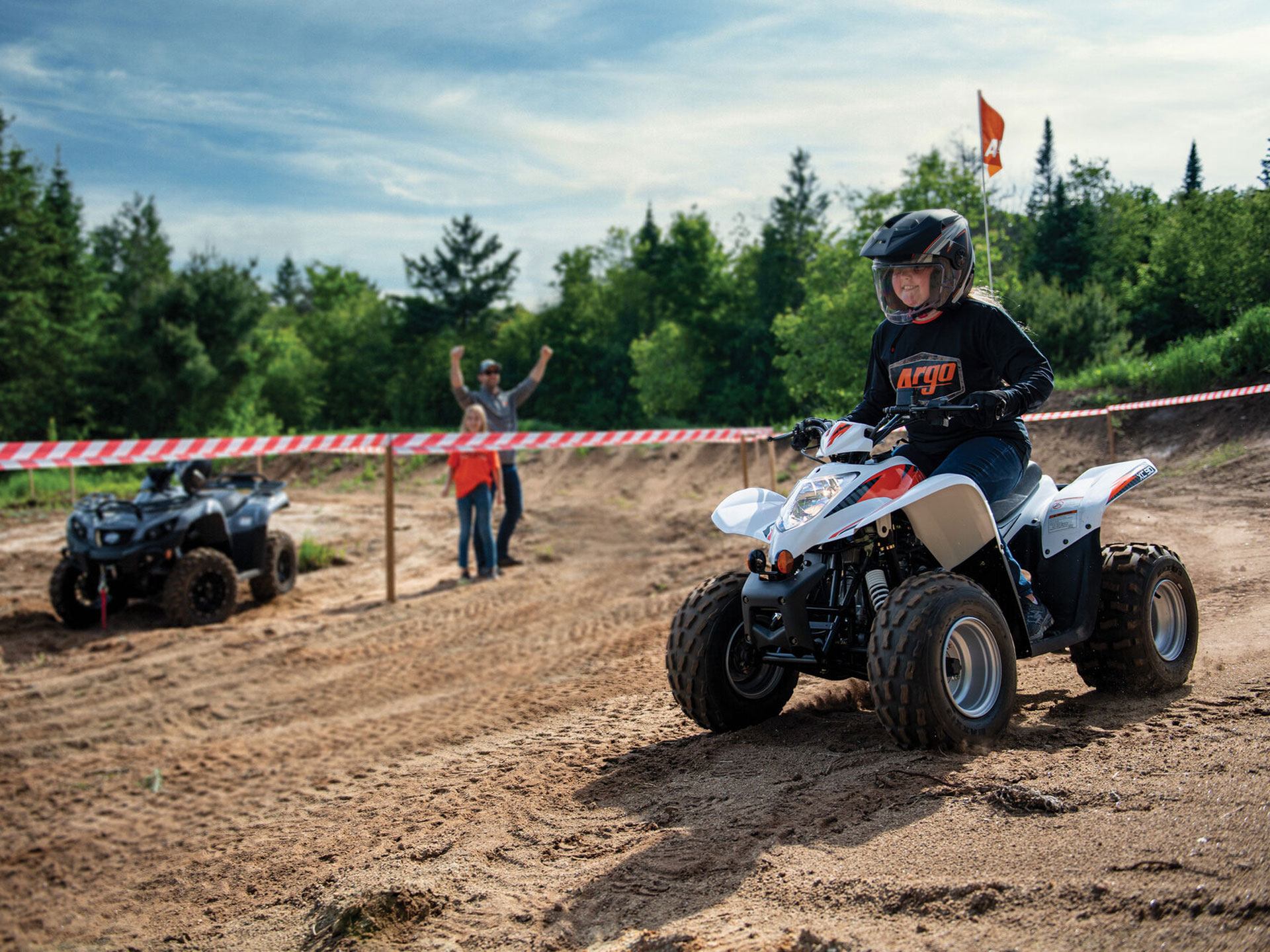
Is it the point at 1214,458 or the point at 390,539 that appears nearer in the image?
the point at 1214,458

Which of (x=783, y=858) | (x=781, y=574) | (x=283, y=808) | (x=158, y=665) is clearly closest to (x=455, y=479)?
(x=158, y=665)

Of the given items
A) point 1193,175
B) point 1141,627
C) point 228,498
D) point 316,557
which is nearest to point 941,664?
point 1141,627

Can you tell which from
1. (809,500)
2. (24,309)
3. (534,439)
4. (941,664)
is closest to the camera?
(941,664)

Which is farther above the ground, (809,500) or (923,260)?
(923,260)

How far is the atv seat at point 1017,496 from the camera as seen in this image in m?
4.85

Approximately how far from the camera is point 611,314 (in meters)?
57.9

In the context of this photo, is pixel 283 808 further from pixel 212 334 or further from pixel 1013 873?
pixel 212 334

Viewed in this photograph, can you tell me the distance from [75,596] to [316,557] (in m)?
3.67

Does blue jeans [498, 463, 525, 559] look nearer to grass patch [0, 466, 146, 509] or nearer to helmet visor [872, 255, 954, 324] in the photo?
helmet visor [872, 255, 954, 324]

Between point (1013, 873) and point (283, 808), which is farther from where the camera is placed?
point (283, 808)

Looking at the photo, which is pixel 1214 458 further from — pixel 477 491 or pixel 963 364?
pixel 477 491

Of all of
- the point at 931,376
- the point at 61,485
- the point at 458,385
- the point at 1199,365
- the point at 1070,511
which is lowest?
the point at 61,485

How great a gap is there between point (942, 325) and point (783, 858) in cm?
262

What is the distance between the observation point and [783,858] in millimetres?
3557
